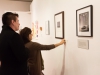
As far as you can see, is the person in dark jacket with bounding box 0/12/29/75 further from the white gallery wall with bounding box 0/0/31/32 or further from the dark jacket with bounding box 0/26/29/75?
the white gallery wall with bounding box 0/0/31/32

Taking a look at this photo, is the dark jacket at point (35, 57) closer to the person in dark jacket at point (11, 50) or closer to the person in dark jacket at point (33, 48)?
the person in dark jacket at point (33, 48)

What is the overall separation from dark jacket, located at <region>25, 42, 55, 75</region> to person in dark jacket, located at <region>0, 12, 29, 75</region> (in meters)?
0.60

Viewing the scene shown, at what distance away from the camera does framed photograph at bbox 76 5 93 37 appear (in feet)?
5.35

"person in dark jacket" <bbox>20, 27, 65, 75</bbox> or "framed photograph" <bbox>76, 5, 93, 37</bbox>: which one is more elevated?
"framed photograph" <bbox>76, 5, 93, 37</bbox>

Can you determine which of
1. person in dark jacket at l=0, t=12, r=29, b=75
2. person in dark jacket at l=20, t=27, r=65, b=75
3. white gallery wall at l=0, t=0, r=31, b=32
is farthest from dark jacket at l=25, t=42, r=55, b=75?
white gallery wall at l=0, t=0, r=31, b=32

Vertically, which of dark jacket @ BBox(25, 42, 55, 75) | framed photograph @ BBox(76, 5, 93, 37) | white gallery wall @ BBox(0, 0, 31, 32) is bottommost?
dark jacket @ BBox(25, 42, 55, 75)

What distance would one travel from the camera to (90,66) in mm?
1694

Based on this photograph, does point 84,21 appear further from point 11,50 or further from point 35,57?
point 35,57

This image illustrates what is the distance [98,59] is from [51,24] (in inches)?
70.5

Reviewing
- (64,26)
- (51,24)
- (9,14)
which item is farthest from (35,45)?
(51,24)

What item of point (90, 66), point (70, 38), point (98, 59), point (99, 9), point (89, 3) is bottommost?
point (90, 66)

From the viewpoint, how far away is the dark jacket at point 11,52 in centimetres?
159

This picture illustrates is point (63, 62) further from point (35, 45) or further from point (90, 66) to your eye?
point (90, 66)

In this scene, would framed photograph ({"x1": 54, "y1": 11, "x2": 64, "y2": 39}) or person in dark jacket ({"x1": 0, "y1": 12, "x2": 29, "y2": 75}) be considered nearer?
person in dark jacket ({"x1": 0, "y1": 12, "x2": 29, "y2": 75})
